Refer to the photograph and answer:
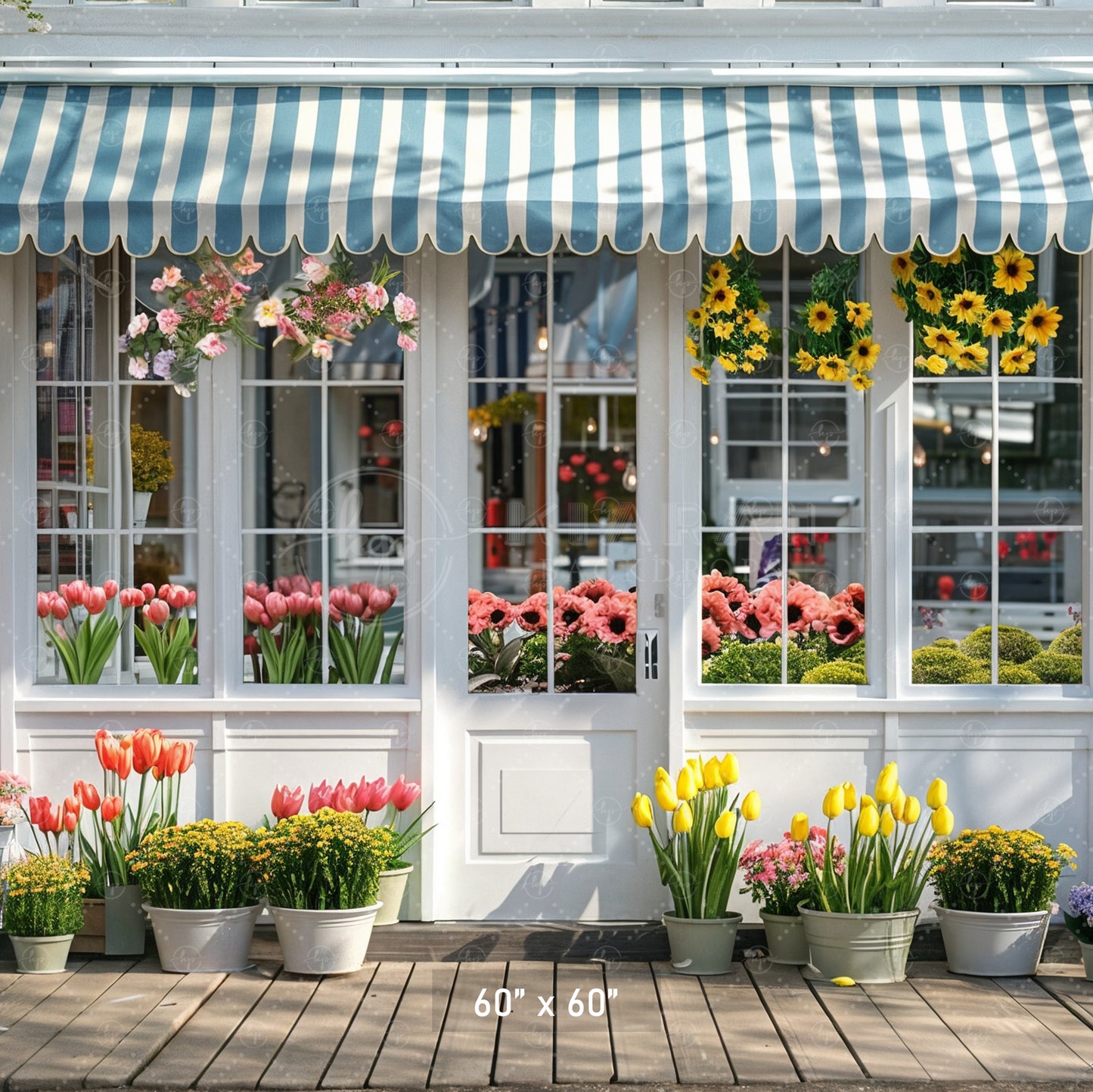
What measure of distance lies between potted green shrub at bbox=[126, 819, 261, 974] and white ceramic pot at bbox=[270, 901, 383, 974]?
15 centimetres

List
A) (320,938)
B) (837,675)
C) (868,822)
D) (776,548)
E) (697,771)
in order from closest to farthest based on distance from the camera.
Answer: (868,822)
(320,938)
(697,771)
(837,675)
(776,548)

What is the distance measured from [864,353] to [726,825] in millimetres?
1784

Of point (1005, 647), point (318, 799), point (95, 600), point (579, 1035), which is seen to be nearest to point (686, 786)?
point (579, 1035)

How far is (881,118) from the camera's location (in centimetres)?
487

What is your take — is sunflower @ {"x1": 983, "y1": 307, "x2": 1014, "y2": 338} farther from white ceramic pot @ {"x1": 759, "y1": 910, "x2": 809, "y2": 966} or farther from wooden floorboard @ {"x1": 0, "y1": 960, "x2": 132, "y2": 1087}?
wooden floorboard @ {"x1": 0, "y1": 960, "x2": 132, "y2": 1087}

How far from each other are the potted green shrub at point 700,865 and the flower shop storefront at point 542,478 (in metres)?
0.31

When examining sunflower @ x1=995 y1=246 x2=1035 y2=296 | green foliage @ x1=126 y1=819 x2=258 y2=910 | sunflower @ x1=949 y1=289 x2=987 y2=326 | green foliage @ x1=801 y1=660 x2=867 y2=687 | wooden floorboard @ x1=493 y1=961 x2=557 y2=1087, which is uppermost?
sunflower @ x1=995 y1=246 x2=1035 y2=296

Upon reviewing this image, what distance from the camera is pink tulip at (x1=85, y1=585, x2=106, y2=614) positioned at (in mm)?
5289

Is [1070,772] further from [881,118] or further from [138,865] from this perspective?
[138,865]

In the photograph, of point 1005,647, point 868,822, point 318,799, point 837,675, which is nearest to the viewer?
point 868,822

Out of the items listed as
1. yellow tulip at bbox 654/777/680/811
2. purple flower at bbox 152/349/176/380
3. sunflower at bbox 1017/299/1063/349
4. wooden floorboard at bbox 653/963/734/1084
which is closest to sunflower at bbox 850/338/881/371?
sunflower at bbox 1017/299/1063/349

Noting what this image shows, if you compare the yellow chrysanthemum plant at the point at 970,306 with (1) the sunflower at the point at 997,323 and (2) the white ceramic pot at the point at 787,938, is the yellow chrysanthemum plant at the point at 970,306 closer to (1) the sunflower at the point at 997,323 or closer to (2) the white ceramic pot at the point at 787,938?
(1) the sunflower at the point at 997,323

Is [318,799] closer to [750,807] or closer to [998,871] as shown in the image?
[750,807]

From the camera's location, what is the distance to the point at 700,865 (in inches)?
191
